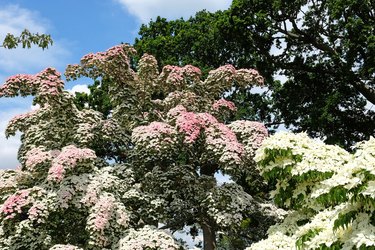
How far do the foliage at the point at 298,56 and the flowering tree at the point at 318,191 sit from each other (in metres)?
9.80

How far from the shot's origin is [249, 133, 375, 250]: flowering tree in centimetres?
584

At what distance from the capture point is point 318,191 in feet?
22.4

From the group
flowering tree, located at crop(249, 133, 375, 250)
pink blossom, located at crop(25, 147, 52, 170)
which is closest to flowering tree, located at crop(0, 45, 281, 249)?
pink blossom, located at crop(25, 147, 52, 170)

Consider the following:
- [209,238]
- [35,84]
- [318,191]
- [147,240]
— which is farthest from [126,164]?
[318,191]

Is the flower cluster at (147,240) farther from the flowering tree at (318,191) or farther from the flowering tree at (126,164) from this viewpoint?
the flowering tree at (318,191)

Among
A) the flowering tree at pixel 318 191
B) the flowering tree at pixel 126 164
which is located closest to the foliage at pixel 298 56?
the flowering tree at pixel 126 164

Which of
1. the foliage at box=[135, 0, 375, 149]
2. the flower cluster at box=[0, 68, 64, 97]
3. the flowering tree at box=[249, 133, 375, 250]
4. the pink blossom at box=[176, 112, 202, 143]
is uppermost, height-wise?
the foliage at box=[135, 0, 375, 149]

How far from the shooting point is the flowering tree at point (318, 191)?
5836 millimetres

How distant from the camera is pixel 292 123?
21.1 meters

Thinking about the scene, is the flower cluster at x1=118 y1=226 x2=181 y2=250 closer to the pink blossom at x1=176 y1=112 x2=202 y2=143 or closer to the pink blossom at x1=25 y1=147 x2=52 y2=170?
the pink blossom at x1=176 y1=112 x2=202 y2=143

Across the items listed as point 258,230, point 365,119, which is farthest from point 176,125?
point 365,119

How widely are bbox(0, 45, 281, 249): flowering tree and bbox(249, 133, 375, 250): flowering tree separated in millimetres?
3298

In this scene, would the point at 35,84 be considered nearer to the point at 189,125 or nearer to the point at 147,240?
the point at 189,125

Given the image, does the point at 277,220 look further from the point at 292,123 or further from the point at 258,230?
the point at 292,123
